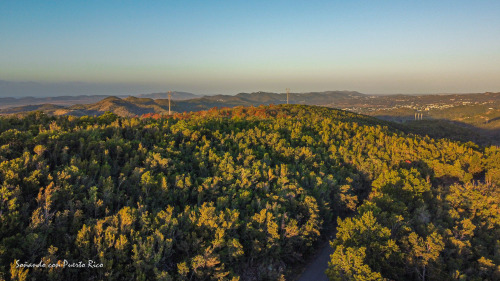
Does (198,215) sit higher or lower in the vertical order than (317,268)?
higher

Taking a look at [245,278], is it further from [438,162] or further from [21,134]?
[438,162]

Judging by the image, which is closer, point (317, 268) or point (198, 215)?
point (198, 215)

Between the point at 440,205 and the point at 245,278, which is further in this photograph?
the point at 440,205

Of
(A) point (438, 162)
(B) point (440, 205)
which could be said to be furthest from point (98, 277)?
(A) point (438, 162)

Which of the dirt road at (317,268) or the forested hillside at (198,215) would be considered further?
the dirt road at (317,268)

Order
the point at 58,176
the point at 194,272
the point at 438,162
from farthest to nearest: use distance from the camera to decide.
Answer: the point at 438,162, the point at 58,176, the point at 194,272

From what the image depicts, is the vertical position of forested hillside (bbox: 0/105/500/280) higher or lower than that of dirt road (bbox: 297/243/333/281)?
higher

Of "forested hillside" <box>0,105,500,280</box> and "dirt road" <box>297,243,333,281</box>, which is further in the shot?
"dirt road" <box>297,243,333,281</box>

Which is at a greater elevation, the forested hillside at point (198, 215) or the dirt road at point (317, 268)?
the forested hillside at point (198, 215)
